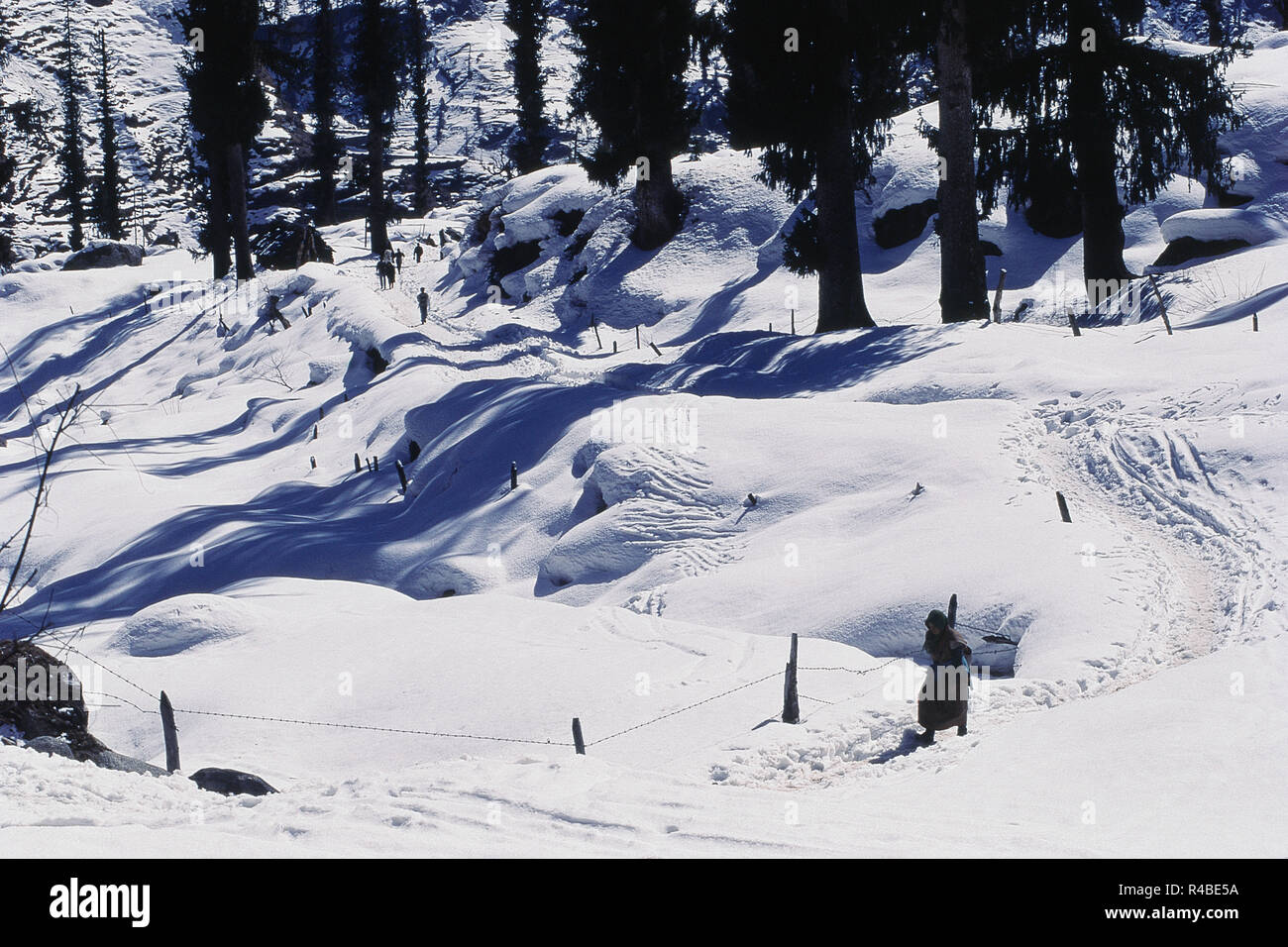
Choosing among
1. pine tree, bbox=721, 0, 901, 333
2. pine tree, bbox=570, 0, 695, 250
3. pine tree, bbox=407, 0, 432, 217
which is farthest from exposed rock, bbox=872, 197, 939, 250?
pine tree, bbox=407, 0, 432, 217

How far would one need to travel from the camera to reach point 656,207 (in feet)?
103

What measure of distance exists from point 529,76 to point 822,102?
3068 cm

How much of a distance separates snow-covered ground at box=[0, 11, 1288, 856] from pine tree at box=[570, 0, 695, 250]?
6631 mm

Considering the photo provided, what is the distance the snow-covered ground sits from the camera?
583 centimetres

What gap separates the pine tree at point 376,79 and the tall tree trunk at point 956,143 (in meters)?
25.5

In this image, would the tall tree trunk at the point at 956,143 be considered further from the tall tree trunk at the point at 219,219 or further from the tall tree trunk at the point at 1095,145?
the tall tree trunk at the point at 219,219

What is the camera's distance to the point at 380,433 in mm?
22172

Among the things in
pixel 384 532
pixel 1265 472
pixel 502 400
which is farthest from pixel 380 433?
pixel 1265 472

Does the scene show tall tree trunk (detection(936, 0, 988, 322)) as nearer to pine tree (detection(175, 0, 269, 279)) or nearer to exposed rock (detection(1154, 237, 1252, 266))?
exposed rock (detection(1154, 237, 1252, 266))

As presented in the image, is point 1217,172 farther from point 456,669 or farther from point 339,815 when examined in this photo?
point 339,815

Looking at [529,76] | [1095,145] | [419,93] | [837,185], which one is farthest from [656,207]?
[419,93]

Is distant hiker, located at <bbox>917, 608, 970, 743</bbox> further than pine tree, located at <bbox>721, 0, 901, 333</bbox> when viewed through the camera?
No

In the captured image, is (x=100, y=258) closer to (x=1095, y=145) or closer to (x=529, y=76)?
(x=529, y=76)

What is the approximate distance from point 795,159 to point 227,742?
1592 cm
